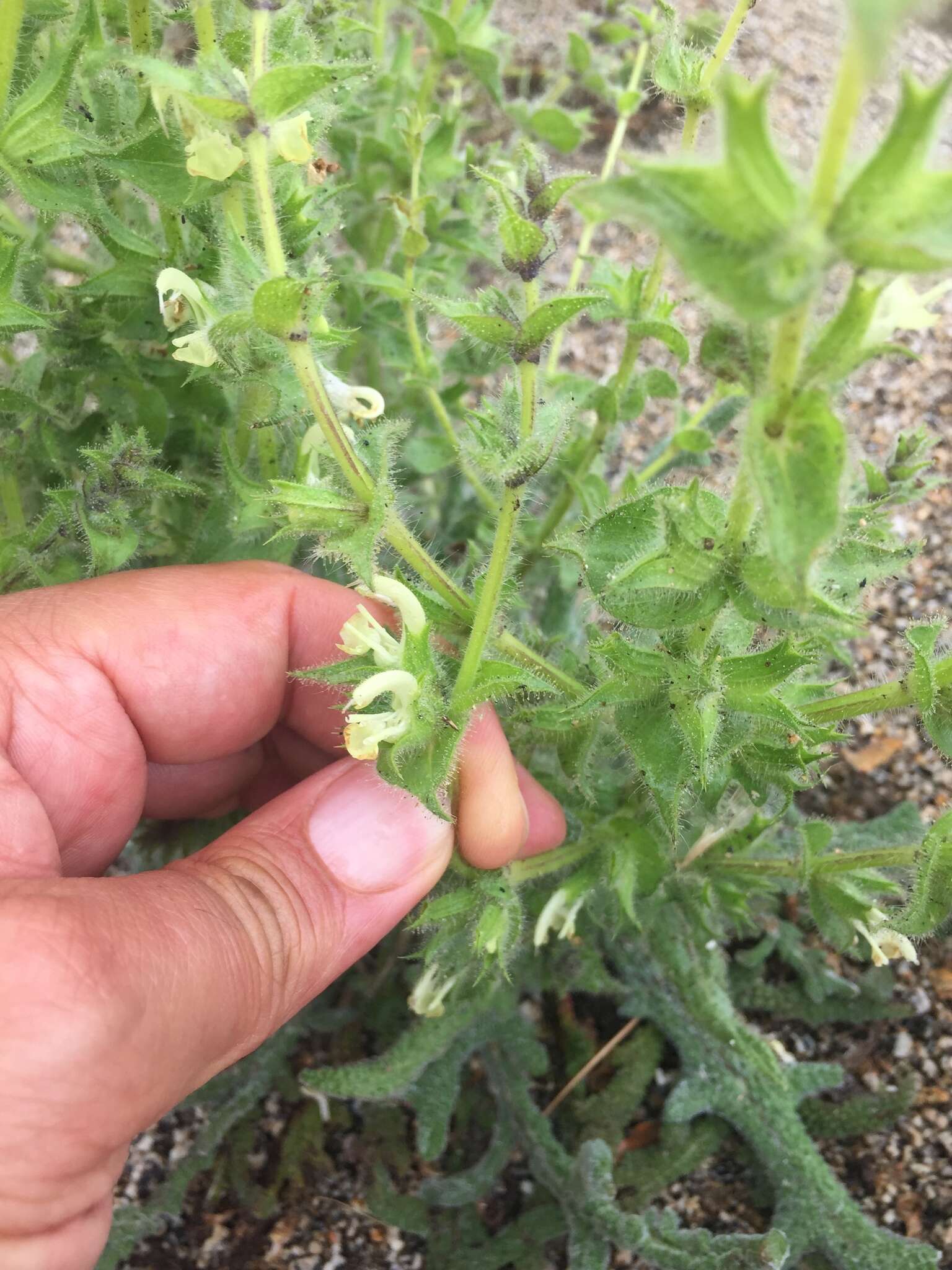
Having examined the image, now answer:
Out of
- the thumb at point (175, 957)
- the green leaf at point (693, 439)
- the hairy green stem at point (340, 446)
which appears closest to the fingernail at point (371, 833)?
the thumb at point (175, 957)

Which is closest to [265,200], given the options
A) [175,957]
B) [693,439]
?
[175,957]

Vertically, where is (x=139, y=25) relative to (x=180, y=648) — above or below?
above

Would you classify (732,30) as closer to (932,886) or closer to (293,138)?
(293,138)

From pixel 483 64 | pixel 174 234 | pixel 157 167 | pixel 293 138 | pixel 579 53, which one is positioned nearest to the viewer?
pixel 293 138

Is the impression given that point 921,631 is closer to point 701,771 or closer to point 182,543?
point 701,771

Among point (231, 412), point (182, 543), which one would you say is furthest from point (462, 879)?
point (231, 412)

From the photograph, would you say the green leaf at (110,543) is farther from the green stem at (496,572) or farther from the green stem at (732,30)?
the green stem at (732,30)

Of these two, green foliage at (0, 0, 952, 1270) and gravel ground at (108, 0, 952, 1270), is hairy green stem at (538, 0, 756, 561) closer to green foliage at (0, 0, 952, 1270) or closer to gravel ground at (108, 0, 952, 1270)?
green foliage at (0, 0, 952, 1270)
